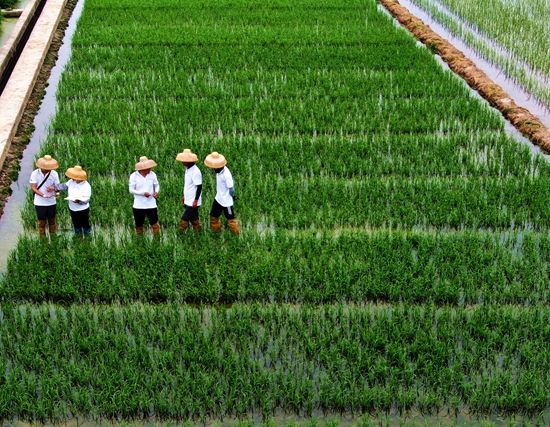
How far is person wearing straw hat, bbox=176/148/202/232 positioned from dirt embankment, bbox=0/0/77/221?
1944 millimetres

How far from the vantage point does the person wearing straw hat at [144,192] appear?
669 cm

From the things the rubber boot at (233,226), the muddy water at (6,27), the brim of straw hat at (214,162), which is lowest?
the rubber boot at (233,226)

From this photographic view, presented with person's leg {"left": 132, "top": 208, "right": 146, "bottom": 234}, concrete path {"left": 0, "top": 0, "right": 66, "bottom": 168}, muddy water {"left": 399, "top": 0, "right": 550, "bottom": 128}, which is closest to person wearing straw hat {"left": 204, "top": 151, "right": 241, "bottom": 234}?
person's leg {"left": 132, "top": 208, "right": 146, "bottom": 234}

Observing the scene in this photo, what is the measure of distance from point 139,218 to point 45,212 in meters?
0.78

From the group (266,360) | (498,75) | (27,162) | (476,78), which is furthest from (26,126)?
(498,75)

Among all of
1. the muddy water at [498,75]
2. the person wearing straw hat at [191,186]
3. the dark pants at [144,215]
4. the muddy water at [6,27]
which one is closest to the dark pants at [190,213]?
the person wearing straw hat at [191,186]

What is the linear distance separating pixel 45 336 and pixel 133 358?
2.31 feet

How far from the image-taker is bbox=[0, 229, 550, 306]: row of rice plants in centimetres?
623

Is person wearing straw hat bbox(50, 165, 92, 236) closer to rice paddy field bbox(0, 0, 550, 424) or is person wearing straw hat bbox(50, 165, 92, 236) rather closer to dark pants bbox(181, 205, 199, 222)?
rice paddy field bbox(0, 0, 550, 424)

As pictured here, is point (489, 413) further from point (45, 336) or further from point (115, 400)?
point (45, 336)

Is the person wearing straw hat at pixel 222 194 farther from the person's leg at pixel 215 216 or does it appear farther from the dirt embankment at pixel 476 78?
the dirt embankment at pixel 476 78

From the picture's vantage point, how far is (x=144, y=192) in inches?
265

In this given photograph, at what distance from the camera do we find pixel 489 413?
16.5ft

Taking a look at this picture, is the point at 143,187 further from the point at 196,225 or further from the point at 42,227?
the point at 42,227
